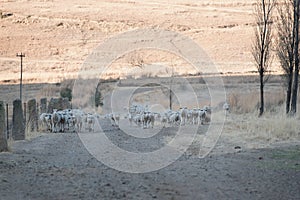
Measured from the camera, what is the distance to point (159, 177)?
12422mm

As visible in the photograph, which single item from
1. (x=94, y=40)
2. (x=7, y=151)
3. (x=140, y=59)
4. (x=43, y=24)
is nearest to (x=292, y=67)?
(x=7, y=151)

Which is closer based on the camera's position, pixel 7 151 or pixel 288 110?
pixel 7 151

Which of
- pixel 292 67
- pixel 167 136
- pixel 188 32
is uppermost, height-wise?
pixel 188 32

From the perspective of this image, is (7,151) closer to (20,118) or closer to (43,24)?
(20,118)

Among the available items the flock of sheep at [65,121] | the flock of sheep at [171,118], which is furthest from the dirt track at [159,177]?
the flock of sheep at [171,118]

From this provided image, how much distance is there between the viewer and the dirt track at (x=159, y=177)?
1059cm

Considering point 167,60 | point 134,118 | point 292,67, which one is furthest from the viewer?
point 167,60

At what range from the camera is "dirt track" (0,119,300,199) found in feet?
34.8

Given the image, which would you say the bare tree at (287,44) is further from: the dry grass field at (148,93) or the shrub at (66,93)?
the shrub at (66,93)

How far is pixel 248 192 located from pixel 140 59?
55.6 meters

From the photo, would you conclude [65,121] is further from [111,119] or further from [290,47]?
[290,47]

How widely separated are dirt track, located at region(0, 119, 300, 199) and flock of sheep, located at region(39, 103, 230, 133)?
7559mm

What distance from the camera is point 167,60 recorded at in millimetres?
70562

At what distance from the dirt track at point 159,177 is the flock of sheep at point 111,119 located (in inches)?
298
